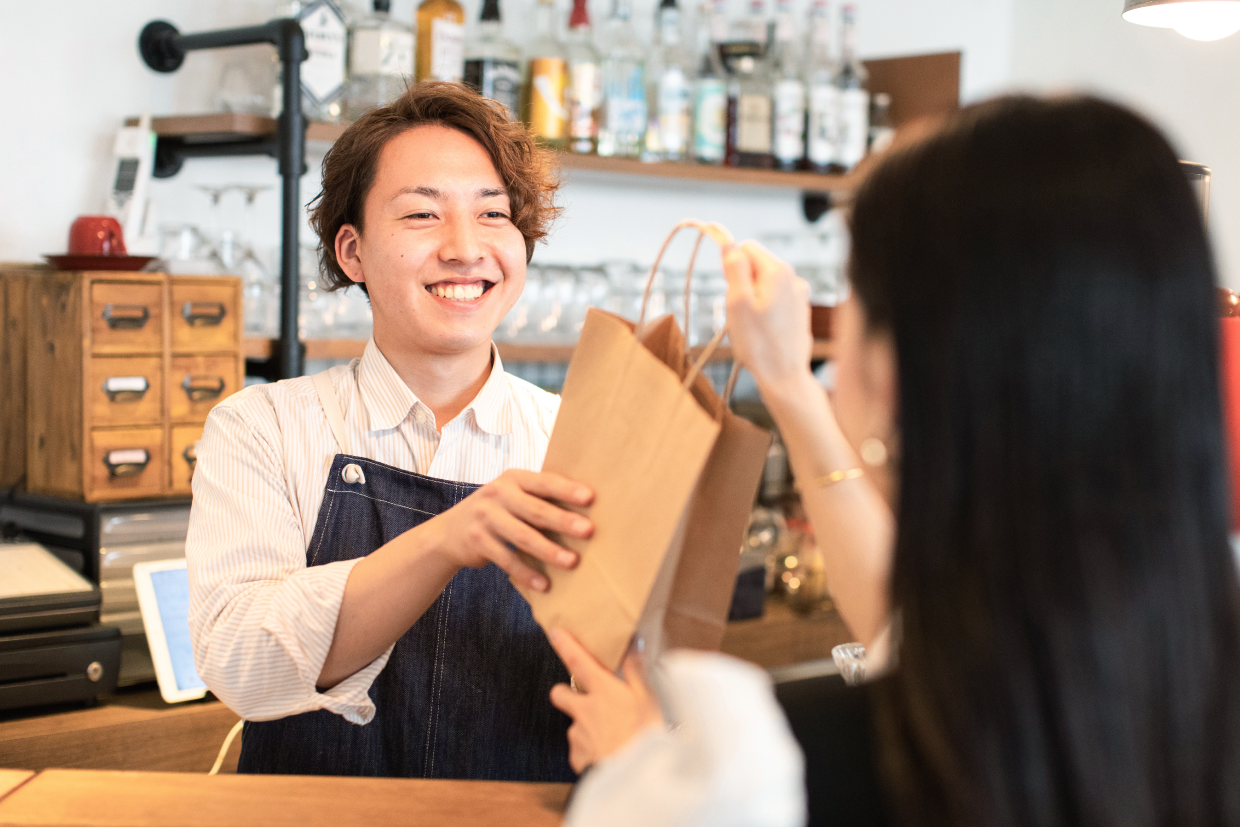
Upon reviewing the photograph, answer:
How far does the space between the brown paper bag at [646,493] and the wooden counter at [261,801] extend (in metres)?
0.14

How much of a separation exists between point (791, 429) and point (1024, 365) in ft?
0.98

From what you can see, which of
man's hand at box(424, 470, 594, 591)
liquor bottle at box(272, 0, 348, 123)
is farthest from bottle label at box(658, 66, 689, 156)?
man's hand at box(424, 470, 594, 591)

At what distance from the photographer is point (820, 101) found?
251 cm

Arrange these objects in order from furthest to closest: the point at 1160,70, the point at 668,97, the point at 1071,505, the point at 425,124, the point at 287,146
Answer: the point at 1160,70 < the point at 668,97 < the point at 287,146 < the point at 425,124 < the point at 1071,505

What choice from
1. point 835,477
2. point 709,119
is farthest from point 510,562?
point 709,119

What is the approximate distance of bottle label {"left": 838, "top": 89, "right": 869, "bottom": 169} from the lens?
A: 256 centimetres

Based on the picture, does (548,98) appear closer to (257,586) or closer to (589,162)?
(589,162)

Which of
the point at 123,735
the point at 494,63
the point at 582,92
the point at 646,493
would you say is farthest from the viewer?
the point at 582,92

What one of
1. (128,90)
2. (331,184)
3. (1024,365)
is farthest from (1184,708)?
(128,90)

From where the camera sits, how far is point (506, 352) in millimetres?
2062

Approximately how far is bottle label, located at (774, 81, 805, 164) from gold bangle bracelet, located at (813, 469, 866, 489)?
1.79 m

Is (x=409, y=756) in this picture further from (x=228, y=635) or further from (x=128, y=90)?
(x=128, y=90)

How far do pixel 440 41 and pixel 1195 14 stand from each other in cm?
126

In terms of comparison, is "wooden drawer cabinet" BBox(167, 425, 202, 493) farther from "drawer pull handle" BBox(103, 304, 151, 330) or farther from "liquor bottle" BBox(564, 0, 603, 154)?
"liquor bottle" BBox(564, 0, 603, 154)
